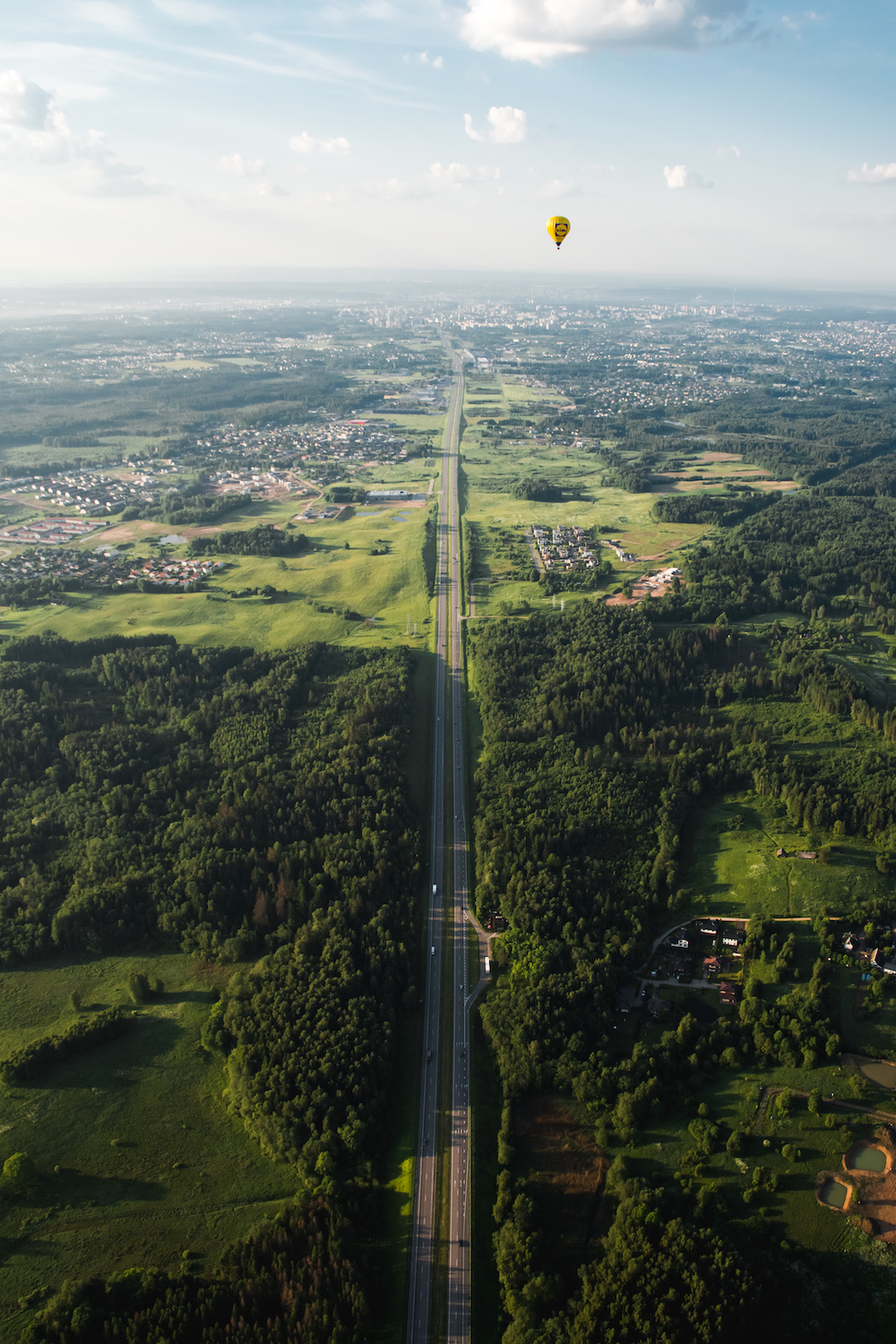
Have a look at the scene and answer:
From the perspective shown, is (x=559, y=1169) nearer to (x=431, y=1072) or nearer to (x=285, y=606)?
(x=431, y=1072)

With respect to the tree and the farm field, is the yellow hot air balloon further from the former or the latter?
the tree

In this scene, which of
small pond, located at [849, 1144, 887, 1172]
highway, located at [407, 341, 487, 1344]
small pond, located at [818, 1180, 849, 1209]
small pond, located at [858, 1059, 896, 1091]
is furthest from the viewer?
small pond, located at [858, 1059, 896, 1091]

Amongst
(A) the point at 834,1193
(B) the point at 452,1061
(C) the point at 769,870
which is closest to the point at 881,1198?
(A) the point at 834,1193

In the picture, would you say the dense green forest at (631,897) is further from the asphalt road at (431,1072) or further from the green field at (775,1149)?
the asphalt road at (431,1072)

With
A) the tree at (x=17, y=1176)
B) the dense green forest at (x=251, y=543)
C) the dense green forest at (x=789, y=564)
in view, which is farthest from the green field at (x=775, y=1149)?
the dense green forest at (x=251, y=543)

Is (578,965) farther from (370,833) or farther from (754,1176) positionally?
(370,833)

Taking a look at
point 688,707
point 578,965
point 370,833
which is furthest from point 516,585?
point 578,965

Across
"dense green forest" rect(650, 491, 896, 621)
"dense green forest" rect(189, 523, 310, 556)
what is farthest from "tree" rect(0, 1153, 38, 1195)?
"dense green forest" rect(189, 523, 310, 556)
